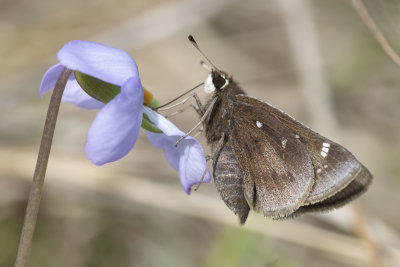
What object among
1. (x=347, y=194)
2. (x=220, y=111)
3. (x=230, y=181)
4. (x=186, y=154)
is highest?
(x=186, y=154)

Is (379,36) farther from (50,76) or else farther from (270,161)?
(50,76)

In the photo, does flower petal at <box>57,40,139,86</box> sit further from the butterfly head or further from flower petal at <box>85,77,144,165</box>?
the butterfly head

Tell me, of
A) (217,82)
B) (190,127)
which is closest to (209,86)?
(217,82)

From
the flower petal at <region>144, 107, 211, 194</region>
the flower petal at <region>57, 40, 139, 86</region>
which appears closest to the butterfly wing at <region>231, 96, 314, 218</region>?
the flower petal at <region>144, 107, 211, 194</region>

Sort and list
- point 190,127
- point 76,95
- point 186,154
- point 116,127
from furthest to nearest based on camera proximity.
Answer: point 190,127
point 76,95
point 186,154
point 116,127

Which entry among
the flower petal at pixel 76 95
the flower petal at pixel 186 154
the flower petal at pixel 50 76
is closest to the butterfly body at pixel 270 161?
the flower petal at pixel 186 154
